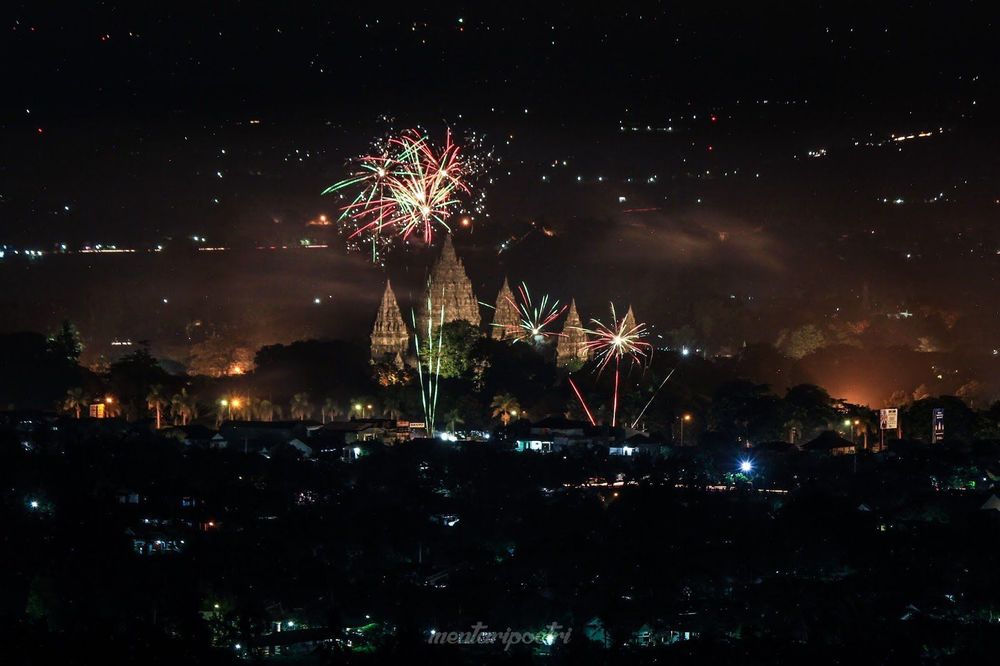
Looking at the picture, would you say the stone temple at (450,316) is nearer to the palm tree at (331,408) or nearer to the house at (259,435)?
the palm tree at (331,408)

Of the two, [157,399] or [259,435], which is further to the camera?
[157,399]

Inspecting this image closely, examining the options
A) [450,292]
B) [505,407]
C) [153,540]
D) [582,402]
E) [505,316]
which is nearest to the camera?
[153,540]

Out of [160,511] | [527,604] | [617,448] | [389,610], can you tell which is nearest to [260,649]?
[389,610]

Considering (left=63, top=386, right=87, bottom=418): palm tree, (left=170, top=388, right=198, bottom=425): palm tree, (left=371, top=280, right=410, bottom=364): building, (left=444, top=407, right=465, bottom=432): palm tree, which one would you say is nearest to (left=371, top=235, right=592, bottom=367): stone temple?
(left=371, top=280, right=410, bottom=364): building

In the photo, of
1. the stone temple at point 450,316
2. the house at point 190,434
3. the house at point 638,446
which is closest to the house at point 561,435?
the house at point 638,446

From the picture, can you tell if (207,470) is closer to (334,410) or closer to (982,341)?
(334,410)

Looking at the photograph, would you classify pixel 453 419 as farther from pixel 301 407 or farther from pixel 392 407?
pixel 301 407

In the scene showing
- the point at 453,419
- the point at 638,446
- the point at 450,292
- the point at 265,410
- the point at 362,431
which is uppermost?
the point at 450,292

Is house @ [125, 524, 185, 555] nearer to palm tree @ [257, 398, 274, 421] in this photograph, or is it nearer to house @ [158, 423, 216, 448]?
house @ [158, 423, 216, 448]

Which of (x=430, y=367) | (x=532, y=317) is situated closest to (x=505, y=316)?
(x=532, y=317)
